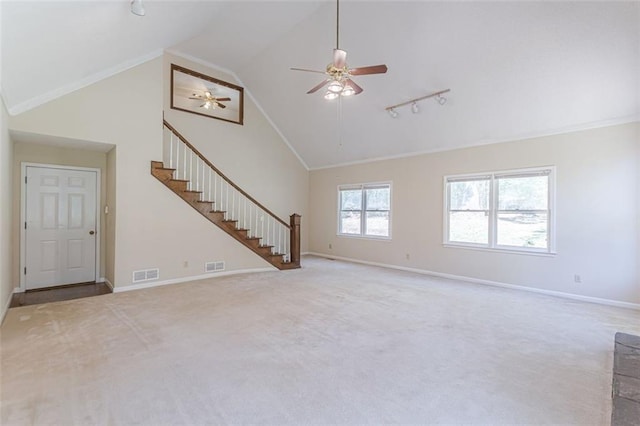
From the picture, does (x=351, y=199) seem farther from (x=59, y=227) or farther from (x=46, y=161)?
(x=46, y=161)

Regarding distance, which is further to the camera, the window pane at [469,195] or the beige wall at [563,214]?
the window pane at [469,195]

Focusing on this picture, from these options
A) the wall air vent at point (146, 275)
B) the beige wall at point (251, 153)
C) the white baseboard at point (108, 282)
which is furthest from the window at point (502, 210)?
the white baseboard at point (108, 282)

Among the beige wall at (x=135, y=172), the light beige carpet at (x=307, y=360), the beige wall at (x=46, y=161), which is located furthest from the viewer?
the beige wall at (x=46, y=161)

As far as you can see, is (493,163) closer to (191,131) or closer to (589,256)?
(589,256)

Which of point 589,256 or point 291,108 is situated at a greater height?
point 291,108

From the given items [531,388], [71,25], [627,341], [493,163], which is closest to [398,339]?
[531,388]

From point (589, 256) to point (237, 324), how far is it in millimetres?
5334

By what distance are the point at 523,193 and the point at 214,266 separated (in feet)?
19.6

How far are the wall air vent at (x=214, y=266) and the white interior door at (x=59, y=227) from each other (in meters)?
2.01

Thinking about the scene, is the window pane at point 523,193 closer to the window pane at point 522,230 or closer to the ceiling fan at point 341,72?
the window pane at point 522,230

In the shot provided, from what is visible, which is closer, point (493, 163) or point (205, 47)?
point (493, 163)

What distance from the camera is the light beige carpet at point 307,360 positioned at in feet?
6.76

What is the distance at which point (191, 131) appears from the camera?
22.2 ft

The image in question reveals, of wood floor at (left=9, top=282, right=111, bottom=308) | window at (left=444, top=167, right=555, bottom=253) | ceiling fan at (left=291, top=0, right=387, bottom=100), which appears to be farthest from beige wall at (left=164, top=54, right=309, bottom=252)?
window at (left=444, top=167, right=555, bottom=253)
